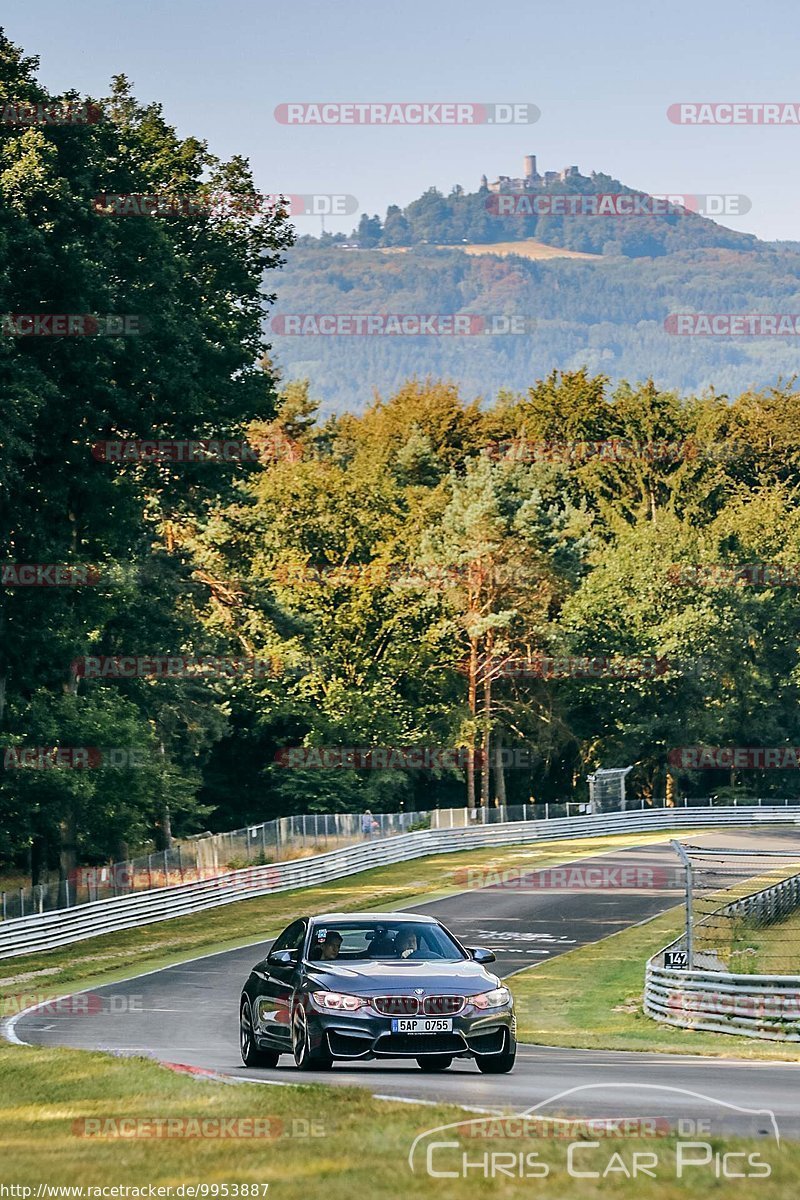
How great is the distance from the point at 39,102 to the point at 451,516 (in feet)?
166

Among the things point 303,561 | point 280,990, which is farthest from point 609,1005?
point 303,561

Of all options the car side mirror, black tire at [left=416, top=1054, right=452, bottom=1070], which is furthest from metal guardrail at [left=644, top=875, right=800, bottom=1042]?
the car side mirror

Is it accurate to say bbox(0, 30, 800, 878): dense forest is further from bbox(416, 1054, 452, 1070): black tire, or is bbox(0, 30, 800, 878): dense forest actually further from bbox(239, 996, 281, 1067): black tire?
bbox(416, 1054, 452, 1070): black tire

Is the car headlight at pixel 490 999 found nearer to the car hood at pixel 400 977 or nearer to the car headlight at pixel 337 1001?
the car hood at pixel 400 977

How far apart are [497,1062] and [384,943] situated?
1.70 meters

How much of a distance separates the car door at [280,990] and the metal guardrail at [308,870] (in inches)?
867

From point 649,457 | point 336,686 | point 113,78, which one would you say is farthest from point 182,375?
point 649,457

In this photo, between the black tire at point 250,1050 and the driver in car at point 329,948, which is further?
the black tire at point 250,1050

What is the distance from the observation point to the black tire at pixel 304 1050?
1533 centimetres

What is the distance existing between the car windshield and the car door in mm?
222

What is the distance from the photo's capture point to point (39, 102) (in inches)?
1518

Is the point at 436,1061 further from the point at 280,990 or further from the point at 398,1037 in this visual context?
the point at 280,990

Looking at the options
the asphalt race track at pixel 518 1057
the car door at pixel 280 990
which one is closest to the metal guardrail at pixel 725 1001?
the asphalt race track at pixel 518 1057

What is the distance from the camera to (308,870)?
179 feet
